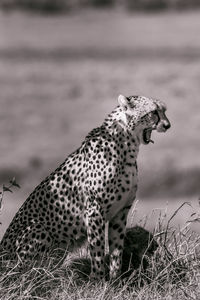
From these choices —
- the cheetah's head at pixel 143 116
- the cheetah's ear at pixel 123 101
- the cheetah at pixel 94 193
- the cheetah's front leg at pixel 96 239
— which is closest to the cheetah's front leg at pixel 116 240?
the cheetah at pixel 94 193

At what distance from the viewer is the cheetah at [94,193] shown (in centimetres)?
622

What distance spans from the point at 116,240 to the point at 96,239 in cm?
19

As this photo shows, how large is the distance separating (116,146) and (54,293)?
3.27 ft

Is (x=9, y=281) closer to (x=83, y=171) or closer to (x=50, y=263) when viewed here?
(x=50, y=263)

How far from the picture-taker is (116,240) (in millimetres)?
6406

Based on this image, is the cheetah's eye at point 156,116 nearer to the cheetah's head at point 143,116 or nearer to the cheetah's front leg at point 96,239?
the cheetah's head at point 143,116

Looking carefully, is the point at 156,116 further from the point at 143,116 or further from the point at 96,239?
the point at 96,239

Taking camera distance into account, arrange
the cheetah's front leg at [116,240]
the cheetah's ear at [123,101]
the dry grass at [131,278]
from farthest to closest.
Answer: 1. the cheetah's front leg at [116,240]
2. the cheetah's ear at [123,101]
3. the dry grass at [131,278]

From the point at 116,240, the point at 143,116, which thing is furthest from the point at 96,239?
the point at 143,116

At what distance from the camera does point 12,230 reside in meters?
6.43

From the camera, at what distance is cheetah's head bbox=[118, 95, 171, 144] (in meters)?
6.19

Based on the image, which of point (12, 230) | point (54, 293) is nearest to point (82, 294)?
point (54, 293)

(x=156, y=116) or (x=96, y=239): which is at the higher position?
(x=156, y=116)

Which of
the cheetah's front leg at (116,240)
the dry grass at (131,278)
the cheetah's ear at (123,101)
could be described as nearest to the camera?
the dry grass at (131,278)
